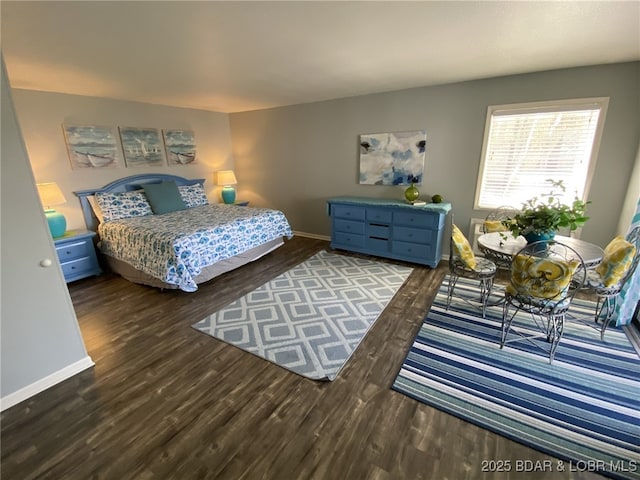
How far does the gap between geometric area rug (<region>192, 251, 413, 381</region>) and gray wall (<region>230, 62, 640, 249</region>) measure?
4.99 feet

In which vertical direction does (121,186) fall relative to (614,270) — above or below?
above

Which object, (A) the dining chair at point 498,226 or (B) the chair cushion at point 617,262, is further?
(A) the dining chair at point 498,226

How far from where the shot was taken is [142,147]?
4.45 meters

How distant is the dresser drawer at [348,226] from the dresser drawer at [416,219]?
21.3 inches

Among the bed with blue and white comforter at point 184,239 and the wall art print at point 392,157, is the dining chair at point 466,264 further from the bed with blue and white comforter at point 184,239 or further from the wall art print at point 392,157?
the bed with blue and white comforter at point 184,239

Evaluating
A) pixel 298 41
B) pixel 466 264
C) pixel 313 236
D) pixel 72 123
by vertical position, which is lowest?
pixel 313 236

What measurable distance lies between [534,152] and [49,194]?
575 cm

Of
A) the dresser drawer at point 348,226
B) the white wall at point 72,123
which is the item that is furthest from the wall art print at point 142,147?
the dresser drawer at point 348,226

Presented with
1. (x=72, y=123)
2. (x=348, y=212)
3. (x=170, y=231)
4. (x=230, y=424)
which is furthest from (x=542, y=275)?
(x=72, y=123)

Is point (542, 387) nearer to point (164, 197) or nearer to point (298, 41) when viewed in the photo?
point (298, 41)

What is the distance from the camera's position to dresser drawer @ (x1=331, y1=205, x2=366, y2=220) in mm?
4168

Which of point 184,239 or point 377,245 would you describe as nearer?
point 184,239

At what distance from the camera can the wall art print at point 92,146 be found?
374 cm

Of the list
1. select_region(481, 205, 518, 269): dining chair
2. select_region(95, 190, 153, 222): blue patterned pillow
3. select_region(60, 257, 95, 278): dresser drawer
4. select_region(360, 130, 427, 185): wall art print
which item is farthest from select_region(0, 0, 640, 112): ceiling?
select_region(60, 257, 95, 278): dresser drawer
